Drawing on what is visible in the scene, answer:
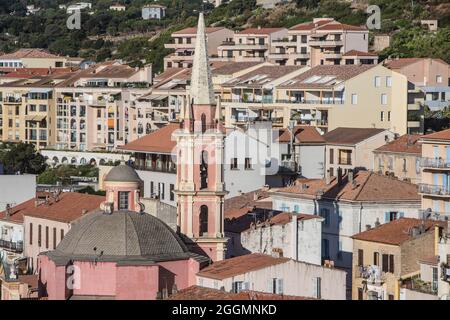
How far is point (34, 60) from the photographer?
547ft

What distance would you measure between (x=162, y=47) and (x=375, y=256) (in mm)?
93266

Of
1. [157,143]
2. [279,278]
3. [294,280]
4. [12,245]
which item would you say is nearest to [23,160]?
[157,143]

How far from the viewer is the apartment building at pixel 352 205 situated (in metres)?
75.5

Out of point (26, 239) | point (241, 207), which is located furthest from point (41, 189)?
point (241, 207)

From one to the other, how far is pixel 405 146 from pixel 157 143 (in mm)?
11314

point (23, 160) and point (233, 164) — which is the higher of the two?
point (233, 164)

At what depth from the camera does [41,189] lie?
319 ft

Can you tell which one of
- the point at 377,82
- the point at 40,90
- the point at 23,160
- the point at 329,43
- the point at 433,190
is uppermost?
the point at 329,43

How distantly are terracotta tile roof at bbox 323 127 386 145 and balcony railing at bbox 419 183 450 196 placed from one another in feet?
59.9

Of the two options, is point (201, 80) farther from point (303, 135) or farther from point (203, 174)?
point (303, 135)

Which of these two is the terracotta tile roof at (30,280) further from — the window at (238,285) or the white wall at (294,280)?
the window at (238,285)

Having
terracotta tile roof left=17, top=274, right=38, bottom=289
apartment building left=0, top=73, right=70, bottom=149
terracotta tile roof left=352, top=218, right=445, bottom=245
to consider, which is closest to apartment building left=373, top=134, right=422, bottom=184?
terracotta tile roof left=352, top=218, right=445, bottom=245
